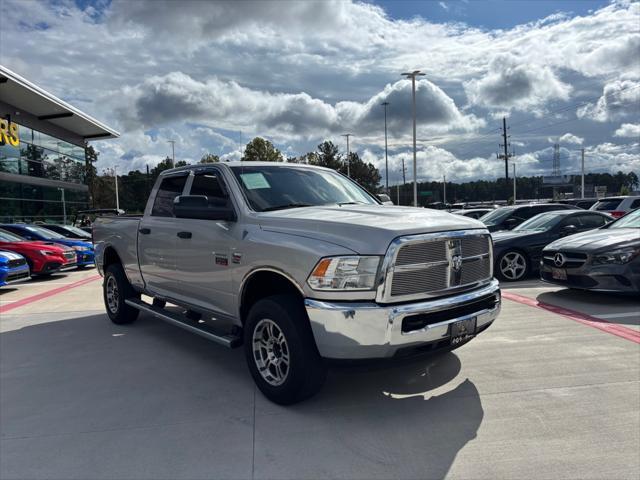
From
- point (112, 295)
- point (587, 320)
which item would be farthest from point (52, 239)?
point (587, 320)

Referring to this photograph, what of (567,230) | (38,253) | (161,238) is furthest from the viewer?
(38,253)

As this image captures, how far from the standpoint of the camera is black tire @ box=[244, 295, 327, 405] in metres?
3.51

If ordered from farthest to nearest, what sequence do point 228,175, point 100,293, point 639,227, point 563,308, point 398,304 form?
point 100,293, point 639,227, point 563,308, point 228,175, point 398,304

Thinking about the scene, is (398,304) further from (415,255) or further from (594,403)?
(594,403)

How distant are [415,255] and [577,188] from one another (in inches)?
4383

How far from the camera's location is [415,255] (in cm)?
349

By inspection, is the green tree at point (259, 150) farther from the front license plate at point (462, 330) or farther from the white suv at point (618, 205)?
the front license plate at point (462, 330)

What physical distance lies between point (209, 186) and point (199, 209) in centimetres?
90

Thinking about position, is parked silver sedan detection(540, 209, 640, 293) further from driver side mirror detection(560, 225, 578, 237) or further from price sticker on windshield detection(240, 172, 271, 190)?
price sticker on windshield detection(240, 172, 271, 190)

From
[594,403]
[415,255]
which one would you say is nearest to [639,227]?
[594,403]

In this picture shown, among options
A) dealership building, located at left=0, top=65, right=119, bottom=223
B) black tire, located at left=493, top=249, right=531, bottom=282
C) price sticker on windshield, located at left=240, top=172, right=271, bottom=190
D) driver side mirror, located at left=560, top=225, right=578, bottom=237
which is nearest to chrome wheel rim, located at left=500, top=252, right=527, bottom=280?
black tire, located at left=493, top=249, right=531, bottom=282

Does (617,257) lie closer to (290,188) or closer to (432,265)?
(432,265)

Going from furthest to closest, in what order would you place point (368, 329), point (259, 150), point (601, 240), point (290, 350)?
point (259, 150) < point (601, 240) < point (290, 350) < point (368, 329)

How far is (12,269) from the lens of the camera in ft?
34.6
